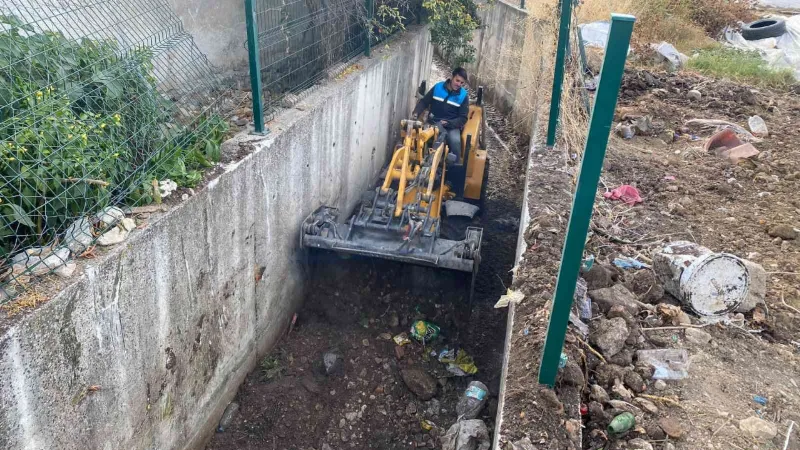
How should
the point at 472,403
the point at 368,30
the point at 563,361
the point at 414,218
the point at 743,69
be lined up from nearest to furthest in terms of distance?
the point at 563,361, the point at 472,403, the point at 414,218, the point at 368,30, the point at 743,69

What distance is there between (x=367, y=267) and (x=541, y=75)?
195 inches

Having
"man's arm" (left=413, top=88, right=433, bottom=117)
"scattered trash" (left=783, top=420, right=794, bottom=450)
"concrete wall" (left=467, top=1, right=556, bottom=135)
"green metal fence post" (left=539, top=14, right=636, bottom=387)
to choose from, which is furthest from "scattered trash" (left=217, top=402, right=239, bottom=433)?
"concrete wall" (left=467, top=1, right=556, bottom=135)

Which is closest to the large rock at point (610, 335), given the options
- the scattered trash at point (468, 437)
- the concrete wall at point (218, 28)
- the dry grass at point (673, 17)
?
the scattered trash at point (468, 437)

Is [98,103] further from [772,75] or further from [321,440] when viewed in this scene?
[772,75]

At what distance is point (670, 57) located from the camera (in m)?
10.6

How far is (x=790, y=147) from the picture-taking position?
24.5ft

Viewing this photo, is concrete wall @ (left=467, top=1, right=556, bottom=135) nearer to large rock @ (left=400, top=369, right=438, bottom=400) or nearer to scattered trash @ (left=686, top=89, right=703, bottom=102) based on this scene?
scattered trash @ (left=686, top=89, right=703, bottom=102)

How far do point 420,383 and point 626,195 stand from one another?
304cm

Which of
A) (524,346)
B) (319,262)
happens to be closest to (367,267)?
(319,262)

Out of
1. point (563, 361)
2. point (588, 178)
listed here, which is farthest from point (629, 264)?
point (588, 178)

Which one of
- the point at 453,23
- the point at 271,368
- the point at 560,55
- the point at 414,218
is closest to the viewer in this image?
the point at 271,368

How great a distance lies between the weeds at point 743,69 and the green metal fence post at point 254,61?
881 centimetres

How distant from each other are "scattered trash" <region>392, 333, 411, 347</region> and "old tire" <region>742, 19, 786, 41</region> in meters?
11.4

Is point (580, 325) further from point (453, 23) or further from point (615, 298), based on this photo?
point (453, 23)
